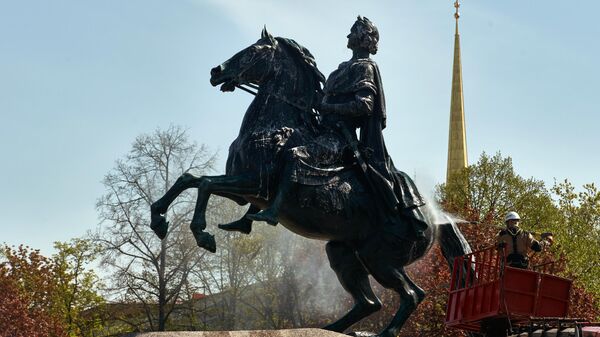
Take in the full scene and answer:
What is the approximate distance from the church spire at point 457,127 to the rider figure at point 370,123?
45.6 meters

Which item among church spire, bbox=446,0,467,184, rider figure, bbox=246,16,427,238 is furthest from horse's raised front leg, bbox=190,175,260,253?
church spire, bbox=446,0,467,184

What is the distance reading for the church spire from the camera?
196 feet

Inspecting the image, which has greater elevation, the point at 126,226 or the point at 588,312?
the point at 126,226

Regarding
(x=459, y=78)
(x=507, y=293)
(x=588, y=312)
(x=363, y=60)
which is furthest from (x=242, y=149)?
(x=459, y=78)

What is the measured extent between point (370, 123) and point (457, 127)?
50403mm

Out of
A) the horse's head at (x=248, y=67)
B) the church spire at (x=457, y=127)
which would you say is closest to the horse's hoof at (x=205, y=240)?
the horse's head at (x=248, y=67)

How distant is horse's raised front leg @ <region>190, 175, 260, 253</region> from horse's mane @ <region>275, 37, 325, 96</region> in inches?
62.5

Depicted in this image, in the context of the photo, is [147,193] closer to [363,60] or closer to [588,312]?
[588,312]

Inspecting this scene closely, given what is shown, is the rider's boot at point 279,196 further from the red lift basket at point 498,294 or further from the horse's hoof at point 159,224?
the red lift basket at point 498,294

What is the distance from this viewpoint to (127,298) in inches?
1335

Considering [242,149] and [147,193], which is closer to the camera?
[242,149]

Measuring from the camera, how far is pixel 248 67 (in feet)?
38.4

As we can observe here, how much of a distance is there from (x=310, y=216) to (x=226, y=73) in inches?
73.6

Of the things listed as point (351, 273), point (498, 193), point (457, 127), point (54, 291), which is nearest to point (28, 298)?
point (54, 291)
